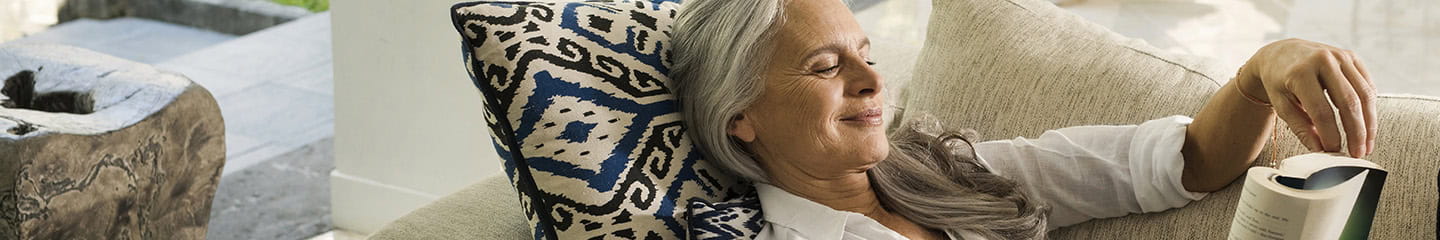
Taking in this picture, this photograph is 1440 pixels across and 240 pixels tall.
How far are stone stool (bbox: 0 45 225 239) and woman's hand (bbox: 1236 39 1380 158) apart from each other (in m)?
1.81

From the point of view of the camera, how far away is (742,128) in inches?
54.4

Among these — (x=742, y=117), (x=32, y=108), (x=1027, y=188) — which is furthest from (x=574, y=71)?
(x=32, y=108)

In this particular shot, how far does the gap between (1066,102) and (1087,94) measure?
0.09 feet

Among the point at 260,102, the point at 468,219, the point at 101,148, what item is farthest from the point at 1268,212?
the point at 260,102

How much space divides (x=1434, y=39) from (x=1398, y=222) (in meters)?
3.08

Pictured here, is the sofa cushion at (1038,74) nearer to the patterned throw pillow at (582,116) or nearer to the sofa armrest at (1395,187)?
the sofa armrest at (1395,187)

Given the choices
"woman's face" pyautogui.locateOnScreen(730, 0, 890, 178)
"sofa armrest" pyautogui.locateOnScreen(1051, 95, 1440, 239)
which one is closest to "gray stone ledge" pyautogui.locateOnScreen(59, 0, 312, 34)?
"woman's face" pyautogui.locateOnScreen(730, 0, 890, 178)

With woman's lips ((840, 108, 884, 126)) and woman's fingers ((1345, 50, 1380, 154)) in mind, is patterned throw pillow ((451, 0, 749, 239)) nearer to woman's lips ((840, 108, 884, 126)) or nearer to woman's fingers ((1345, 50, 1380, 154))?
woman's lips ((840, 108, 884, 126))

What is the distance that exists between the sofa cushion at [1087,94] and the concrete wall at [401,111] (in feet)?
3.75

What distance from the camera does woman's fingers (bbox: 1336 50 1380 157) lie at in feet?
4.09

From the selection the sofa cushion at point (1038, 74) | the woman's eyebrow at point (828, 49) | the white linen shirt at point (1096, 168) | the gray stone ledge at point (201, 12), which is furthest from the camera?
the gray stone ledge at point (201, 12)

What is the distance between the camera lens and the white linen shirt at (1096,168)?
4.80 feet

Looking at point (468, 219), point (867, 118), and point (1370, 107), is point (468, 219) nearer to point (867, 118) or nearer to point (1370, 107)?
point (867, 118)

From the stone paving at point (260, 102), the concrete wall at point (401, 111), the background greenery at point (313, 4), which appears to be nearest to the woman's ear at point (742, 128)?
the concrete wall at point (401, 111)
